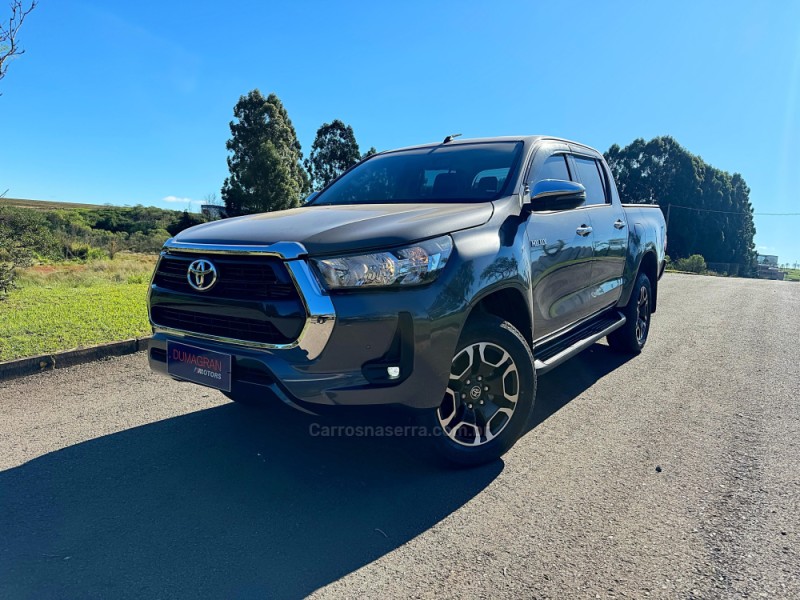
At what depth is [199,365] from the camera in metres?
2.66

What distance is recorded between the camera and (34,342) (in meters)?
4.88

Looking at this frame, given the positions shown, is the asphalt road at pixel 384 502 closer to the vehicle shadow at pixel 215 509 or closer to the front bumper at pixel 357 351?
the vehicle shadow at pixel 215 509

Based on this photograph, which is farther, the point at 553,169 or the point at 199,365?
the point at 553,169

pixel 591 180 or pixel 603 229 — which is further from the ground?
pixel 591 180

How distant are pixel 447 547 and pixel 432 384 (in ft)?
2.36

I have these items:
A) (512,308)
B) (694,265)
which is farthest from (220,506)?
(694,265)

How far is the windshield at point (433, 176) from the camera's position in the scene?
3.44 m

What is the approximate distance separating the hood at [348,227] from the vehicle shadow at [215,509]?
861 millimetres

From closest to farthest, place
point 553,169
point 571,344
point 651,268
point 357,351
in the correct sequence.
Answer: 1. point 357,351
2. point 571,344
3. point 553,169
4. point 651,268

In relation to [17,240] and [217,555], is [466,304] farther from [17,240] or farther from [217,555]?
[17,240]

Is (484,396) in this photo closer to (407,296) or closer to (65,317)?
(407,296)

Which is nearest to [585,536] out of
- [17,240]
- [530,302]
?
[530,302]

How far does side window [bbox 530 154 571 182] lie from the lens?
3.64 m

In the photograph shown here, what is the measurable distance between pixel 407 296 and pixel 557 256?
1614 mm
